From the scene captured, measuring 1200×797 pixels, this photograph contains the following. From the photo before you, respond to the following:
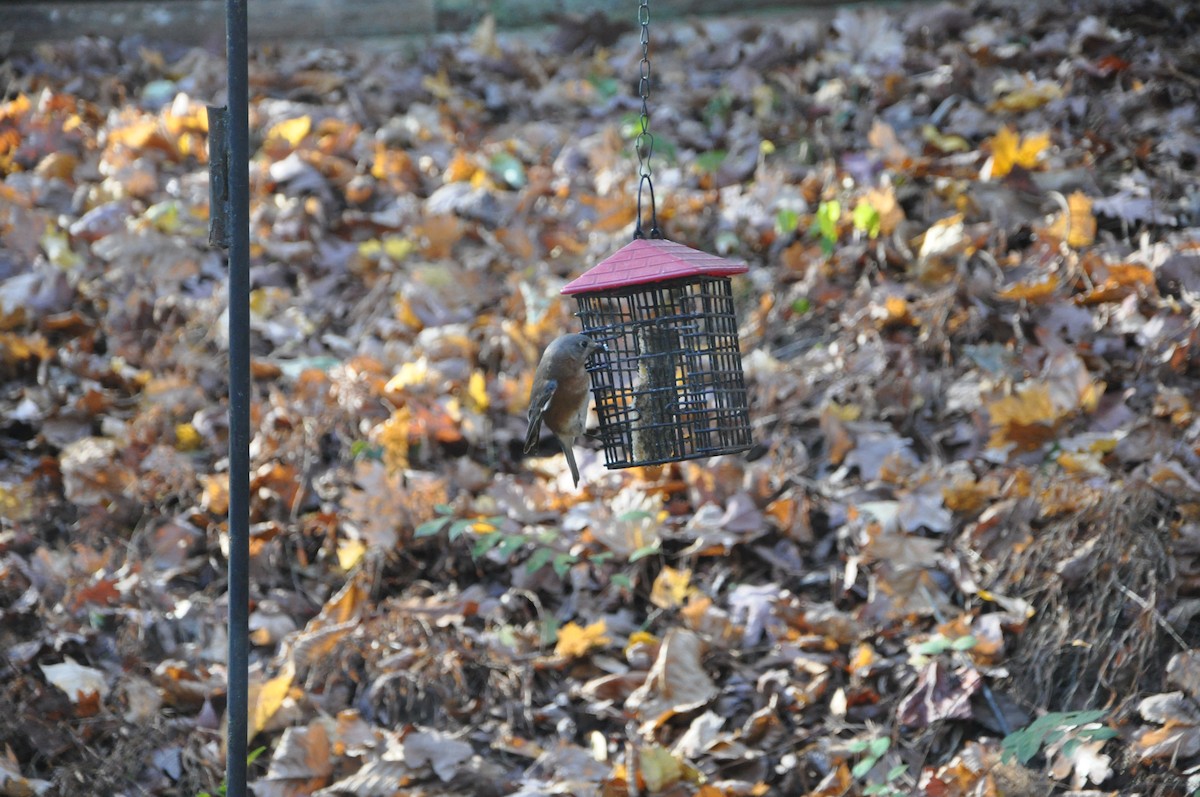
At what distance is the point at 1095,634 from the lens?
409cm

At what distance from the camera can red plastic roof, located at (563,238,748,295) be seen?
3.26 m

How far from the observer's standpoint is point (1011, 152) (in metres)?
6.09

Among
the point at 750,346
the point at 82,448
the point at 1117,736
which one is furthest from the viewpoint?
the point at 750,346

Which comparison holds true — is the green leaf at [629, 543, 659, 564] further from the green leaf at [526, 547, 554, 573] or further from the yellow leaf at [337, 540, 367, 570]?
the yellow leaf at [337, 540, 367, 570]

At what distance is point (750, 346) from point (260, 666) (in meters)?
2.81

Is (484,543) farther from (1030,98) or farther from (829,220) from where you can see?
(1030,98)

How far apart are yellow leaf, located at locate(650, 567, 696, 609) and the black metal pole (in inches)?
74.7

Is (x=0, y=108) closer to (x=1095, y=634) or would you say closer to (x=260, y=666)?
(x=260, y=666)

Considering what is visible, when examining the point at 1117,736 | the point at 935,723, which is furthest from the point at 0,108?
the point at 1117,736

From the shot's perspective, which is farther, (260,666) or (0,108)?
(0,108)

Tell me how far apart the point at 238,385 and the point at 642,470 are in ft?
7.49

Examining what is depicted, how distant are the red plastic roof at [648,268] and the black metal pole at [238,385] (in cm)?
89

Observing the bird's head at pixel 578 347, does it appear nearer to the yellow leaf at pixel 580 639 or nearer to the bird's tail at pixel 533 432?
the bird's tail at pixel 533 432

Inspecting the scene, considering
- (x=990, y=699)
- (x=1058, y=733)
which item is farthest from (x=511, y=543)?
(x=1058, y=733)
